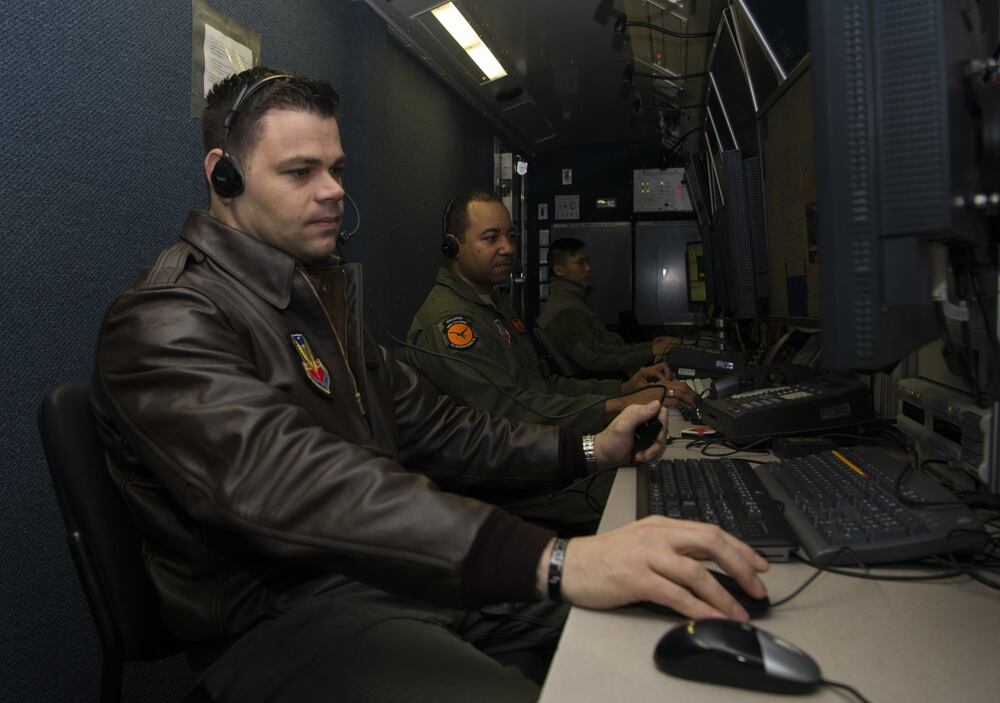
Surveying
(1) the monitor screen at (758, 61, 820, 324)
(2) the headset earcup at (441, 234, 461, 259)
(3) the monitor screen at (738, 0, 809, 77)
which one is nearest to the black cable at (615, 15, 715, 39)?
(3) the monitor screen at (738, 0, 809, 77)

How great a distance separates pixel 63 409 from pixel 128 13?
103 centimetres

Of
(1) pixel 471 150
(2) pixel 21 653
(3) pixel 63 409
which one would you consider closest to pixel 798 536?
(3) pixel 63 409

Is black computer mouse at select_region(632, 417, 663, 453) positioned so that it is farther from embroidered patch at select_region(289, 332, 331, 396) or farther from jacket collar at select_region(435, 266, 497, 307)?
jacket collar at select_region(435, 266, 497, 307)

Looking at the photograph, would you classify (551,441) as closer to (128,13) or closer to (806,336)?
(806,336)

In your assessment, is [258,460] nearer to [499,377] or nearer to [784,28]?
[499,377]

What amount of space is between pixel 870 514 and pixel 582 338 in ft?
10.5

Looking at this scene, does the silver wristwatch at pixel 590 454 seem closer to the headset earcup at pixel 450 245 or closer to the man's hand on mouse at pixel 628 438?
the man's hand on mouse at pixel 628 438

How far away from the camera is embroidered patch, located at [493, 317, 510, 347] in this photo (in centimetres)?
237

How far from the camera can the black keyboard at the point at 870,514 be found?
2.48 feet

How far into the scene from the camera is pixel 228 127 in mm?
1156

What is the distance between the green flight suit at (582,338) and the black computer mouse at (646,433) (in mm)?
2408

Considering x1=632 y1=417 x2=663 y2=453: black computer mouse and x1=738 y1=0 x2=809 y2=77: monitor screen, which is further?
x1=738 y1=0 x2=809 y2=77: monitor screen

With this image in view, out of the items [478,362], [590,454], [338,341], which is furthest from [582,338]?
[338,341]

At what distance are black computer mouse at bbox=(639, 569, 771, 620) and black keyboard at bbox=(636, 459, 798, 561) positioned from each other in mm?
119
